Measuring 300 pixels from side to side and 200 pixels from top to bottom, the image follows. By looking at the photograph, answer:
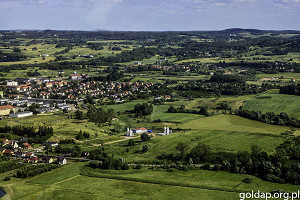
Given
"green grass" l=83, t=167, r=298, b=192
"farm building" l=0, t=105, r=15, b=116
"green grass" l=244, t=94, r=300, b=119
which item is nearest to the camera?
"green grass" l=83, t=167, r=298, b=192

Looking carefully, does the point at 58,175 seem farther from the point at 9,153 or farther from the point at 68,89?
the point at 68,89

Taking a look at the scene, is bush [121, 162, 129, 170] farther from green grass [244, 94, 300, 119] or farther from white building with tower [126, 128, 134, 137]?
green grass [244, 94, 300, 119]

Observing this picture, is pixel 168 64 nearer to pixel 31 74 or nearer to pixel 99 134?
pixel 31 74

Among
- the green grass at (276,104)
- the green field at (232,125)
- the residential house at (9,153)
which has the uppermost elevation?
the green grass at (276,104)

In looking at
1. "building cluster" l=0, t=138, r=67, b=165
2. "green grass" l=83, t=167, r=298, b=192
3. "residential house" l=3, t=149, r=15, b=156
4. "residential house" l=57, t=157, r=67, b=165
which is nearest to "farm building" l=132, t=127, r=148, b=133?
"building cluster" l=0, t=138, r=67, b=165

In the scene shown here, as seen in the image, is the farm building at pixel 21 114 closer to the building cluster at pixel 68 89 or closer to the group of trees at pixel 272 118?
the building cluster at pixel 68 89

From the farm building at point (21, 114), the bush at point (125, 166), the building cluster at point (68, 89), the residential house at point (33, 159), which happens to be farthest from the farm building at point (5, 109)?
the bush at point (125, 166)

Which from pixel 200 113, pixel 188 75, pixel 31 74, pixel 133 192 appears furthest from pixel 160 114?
pixel 31 74

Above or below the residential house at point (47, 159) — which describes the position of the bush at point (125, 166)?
above
